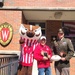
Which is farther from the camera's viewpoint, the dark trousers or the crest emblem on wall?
the crest emblem on wall

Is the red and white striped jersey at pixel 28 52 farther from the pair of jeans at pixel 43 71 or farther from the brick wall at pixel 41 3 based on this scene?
the brick wall at pixel 41 3

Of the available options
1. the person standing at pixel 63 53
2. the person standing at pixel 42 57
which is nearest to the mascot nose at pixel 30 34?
the person standing at pixel 42 57

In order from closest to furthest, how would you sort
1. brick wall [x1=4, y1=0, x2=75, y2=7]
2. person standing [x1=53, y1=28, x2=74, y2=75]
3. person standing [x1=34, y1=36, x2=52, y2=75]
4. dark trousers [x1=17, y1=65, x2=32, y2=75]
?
1. person standing [x1=53, y1=28, x2=74, y2=75]
2. person standing [x1=34, y1=36, x2=52, y2=75]
3. dark trousers [x1=17, y1=65, x2=32, y2=75]
4. brick wall [x1=4, y1=0, x2=75, y2=7]

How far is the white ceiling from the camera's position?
13.8 m

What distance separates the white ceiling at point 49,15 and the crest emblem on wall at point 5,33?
3.80 ft

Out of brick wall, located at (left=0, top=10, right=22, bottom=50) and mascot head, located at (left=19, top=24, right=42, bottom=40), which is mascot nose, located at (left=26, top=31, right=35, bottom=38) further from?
brick wall, located at (left=0, top=10, right=22, bottom=50)

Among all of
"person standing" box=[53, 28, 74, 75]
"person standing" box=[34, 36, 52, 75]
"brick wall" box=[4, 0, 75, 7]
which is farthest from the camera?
"brick wall" box=[4, 0, 75, 7]

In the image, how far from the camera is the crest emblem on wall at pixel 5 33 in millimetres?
13829

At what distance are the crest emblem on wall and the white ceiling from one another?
116 centimetres

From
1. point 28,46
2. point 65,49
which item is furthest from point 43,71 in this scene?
point 28,46

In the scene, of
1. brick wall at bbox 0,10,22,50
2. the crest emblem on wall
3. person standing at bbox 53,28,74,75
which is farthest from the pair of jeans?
the crest emblem on wall

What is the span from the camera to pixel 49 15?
47.3 ft

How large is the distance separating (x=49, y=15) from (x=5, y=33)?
8.34 feet

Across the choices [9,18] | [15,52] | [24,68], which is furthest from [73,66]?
[24,68]
